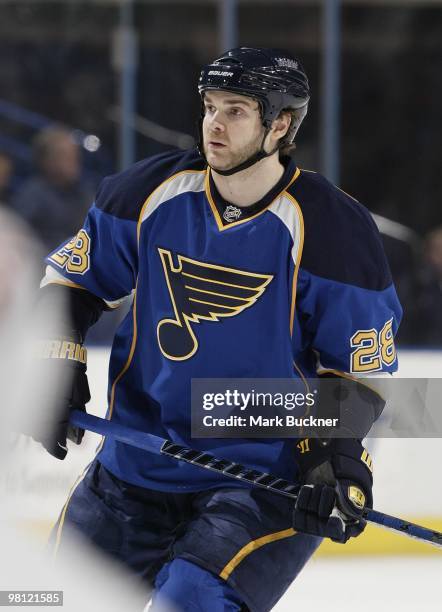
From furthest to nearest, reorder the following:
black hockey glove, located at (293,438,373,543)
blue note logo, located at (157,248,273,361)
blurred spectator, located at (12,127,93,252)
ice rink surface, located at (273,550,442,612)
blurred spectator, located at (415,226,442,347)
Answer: blurred spectator, located at (12,127,93,252)
blurred spectator, located at (415,226,442,347)
ice rink surface, located at (273,550,442,612)
blue note logo, located at (157,248,273,361)
black hockey glove, located at (293,438,373,543)

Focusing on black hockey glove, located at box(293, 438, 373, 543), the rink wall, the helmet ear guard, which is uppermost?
the helmet ear guard

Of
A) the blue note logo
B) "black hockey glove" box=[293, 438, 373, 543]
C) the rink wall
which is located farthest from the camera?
the rink wall

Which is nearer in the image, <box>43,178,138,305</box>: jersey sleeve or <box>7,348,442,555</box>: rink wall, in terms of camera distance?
<box>43,178,138,305</box>: jersey sleeve

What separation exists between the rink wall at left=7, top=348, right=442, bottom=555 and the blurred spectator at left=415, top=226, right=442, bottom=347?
2.04 feet

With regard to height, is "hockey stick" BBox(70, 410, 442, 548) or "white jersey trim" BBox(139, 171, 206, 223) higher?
"white jersey trim" BBox(139, 171, 206, 223)

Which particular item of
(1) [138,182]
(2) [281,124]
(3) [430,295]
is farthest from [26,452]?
(3) [430,295]

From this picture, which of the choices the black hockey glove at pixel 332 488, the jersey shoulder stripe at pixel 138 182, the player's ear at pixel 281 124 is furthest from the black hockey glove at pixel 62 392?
the player's ear at pixel 281 124

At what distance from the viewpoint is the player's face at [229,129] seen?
2.05m

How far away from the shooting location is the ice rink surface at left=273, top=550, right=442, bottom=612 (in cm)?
312

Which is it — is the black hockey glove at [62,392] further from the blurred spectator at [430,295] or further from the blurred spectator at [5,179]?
the blurred spectator at [5,179]

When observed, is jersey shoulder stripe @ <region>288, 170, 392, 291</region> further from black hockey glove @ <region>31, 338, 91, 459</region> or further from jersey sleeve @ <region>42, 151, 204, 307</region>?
black hockey glove @ <region>31, 338, 91, 459</region>

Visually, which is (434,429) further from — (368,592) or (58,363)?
(58,363)

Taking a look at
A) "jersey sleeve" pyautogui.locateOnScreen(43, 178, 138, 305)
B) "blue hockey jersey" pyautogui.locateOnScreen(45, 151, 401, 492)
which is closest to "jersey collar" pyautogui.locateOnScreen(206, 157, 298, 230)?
"blue hockey jersey" pyautogui.locateOnScreen(45, 151, 401, 492)

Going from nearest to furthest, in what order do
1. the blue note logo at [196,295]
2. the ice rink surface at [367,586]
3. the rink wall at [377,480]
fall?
1. the blue note logo at [196,295]
2. the ice rink surface at [367,586]
3. the rink wall at [377,480]
